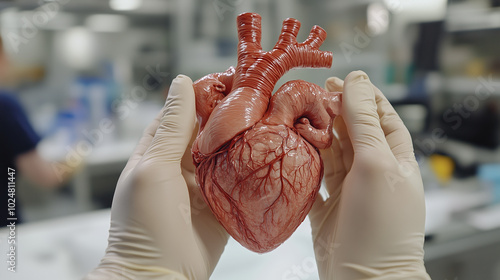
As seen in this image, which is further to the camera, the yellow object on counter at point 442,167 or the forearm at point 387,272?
the yellow object on counter at point 442,167

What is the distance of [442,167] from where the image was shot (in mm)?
2562

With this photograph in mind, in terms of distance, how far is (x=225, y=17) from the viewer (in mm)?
2240

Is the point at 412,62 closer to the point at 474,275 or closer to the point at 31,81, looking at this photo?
the point at 474,275

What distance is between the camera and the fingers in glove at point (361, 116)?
846 millimetres

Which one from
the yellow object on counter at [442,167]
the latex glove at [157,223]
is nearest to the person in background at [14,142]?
the latex glove at [157,223]

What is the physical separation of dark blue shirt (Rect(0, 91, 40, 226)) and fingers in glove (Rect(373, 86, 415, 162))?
145 cm

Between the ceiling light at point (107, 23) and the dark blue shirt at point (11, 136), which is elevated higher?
the ceiling light at point (107, 23)

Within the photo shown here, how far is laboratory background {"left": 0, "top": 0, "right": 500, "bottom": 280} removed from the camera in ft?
6.22

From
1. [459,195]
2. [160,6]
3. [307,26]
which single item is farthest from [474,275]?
[160,6]

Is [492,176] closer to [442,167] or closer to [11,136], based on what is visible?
[442,167]

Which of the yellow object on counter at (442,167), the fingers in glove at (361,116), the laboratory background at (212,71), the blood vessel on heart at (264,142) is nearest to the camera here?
the blood vessel on heart at (264,142)

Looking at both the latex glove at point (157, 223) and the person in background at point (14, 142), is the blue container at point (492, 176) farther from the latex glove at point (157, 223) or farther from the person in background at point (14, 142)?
the person in background at point (14, 142)

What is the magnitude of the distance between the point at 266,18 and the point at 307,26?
297 millimetres

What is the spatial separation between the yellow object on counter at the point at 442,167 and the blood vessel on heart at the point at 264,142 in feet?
6.73
